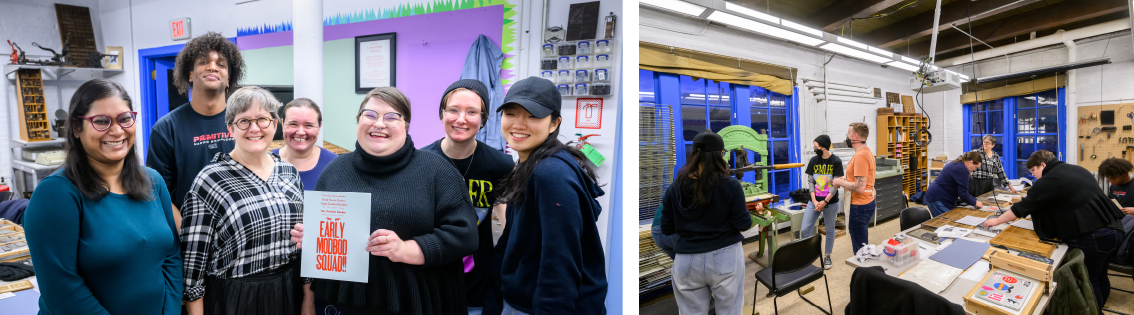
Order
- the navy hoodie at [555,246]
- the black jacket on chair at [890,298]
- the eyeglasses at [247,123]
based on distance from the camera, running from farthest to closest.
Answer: the black jacket on chair at [890,298], the eyeglasses at [247,123], the navy hoodie at [555,246]

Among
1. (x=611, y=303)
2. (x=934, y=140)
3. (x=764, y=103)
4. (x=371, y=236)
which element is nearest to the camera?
(x=371, y=236)

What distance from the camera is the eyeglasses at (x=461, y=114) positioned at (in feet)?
3.97

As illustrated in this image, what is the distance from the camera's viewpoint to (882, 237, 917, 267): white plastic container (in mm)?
2115

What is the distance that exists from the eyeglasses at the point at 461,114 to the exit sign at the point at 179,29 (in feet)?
3.58

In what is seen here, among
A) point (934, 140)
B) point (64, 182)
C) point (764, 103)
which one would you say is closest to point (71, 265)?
point (64, 182)

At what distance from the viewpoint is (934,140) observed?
2527mm

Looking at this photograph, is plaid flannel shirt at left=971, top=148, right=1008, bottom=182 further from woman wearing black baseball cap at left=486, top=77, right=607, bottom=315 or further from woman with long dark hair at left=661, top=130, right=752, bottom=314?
woman wearing black baseball cap at left=486, top=77, right=607, bottom=315

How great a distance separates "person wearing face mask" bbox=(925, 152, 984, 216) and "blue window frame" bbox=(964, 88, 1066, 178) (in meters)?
0.12

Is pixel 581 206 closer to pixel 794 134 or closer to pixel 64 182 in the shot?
pixel 64 182

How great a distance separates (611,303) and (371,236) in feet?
3.09

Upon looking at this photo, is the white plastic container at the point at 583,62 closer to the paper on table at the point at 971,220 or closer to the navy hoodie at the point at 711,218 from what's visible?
the navy hoodie at the point at 711,218

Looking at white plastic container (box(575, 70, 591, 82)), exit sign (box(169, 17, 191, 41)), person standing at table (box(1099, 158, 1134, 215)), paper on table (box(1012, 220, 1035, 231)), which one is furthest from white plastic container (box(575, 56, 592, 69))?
paper on table (box(1012, 220, 1035, 231))

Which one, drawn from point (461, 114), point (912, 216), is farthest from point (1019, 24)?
point (461, 114)

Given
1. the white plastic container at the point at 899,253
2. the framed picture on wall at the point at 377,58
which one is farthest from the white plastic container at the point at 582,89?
the white plastic container at the point at 899,253
